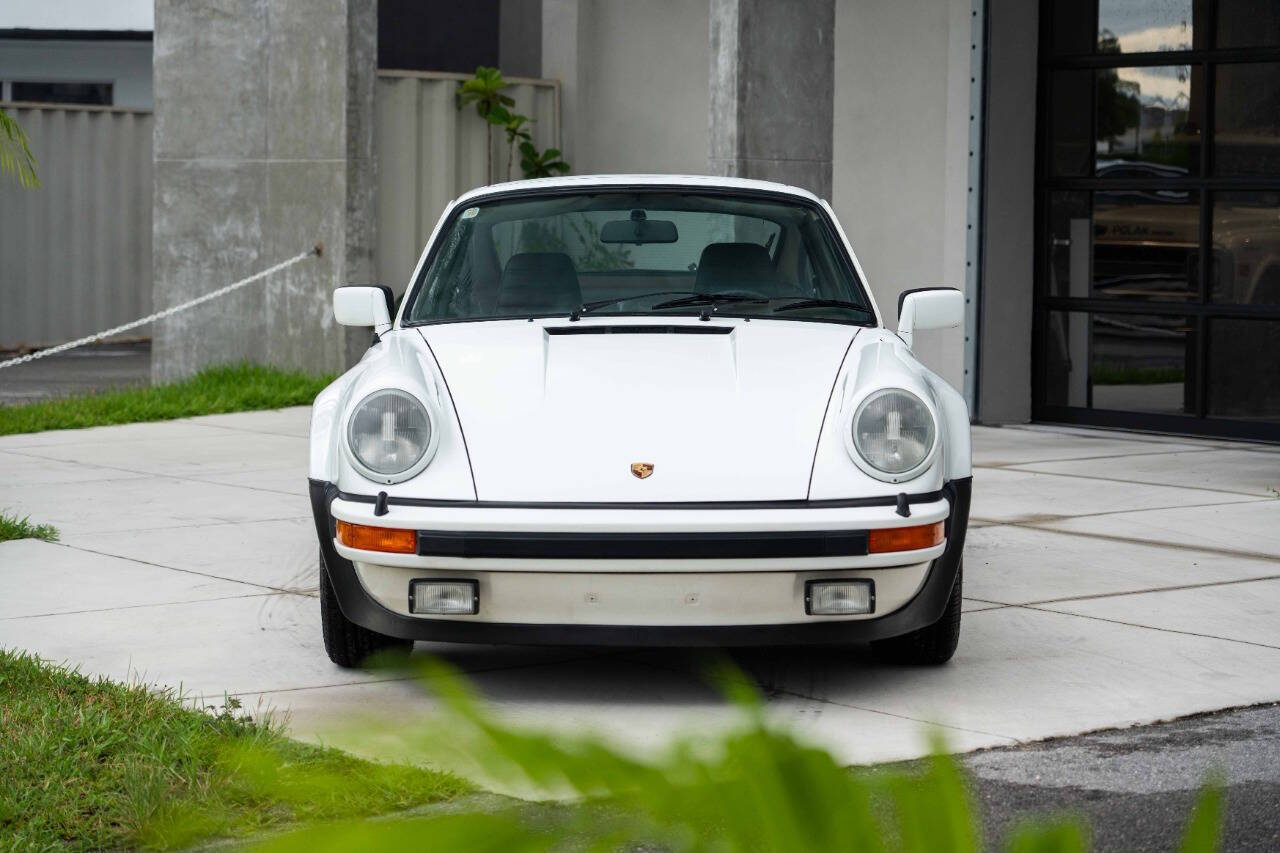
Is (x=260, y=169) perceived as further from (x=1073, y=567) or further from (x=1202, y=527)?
(x=1073, y=567)

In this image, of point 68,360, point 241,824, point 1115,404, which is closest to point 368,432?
point 241,824

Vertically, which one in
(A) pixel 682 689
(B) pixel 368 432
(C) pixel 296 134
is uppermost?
(C) pixel 296 134

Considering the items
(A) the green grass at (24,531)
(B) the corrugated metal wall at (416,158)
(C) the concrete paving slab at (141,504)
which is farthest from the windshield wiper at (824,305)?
(B) the corrugated metal wall at (416,158)

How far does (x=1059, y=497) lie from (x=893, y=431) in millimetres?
4491

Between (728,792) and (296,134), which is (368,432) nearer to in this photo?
(728,792)

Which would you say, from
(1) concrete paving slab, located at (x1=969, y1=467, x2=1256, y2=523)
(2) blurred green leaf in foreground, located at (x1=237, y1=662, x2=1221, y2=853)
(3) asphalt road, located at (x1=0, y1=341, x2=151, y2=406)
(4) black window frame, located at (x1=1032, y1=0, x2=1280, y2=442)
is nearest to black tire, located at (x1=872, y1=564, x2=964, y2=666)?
(1) concrete paving slab, located at (x1=969, y1=467, x2=1256, y2=523)

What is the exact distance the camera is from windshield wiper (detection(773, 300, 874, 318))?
5.42 meters

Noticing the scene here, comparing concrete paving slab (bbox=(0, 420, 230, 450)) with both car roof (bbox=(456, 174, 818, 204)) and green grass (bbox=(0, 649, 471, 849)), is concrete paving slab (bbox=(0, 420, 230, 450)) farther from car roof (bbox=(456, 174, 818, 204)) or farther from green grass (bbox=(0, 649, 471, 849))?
green grass (bbox=(0, 649, 471, 849))

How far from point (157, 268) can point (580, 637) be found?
31.9ft

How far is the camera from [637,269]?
19.7 feet

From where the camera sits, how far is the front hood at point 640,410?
439 centimetres

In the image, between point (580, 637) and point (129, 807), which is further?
point (580, 637)

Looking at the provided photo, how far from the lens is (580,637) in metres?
4.42

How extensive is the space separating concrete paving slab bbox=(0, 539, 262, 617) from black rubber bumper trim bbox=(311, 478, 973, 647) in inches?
50.6
